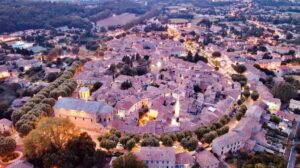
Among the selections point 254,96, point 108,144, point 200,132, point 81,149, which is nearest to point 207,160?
point 200,132

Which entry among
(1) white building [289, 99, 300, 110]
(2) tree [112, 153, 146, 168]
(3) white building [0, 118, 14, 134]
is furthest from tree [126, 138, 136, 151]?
(1) white building [289, 99, 300, 110]

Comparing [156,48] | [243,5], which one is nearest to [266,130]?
[156,48]

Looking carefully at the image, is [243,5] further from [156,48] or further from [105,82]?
[105,82]

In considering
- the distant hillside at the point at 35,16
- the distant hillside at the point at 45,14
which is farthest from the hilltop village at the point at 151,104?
the distant hillside at the point at 45,14

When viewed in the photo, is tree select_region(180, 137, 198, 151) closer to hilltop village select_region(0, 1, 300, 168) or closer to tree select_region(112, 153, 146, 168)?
hilltop village select_region(0, 1, 300, 168)

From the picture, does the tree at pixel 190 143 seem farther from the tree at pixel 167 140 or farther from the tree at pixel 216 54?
the tree at pixel 216 54
